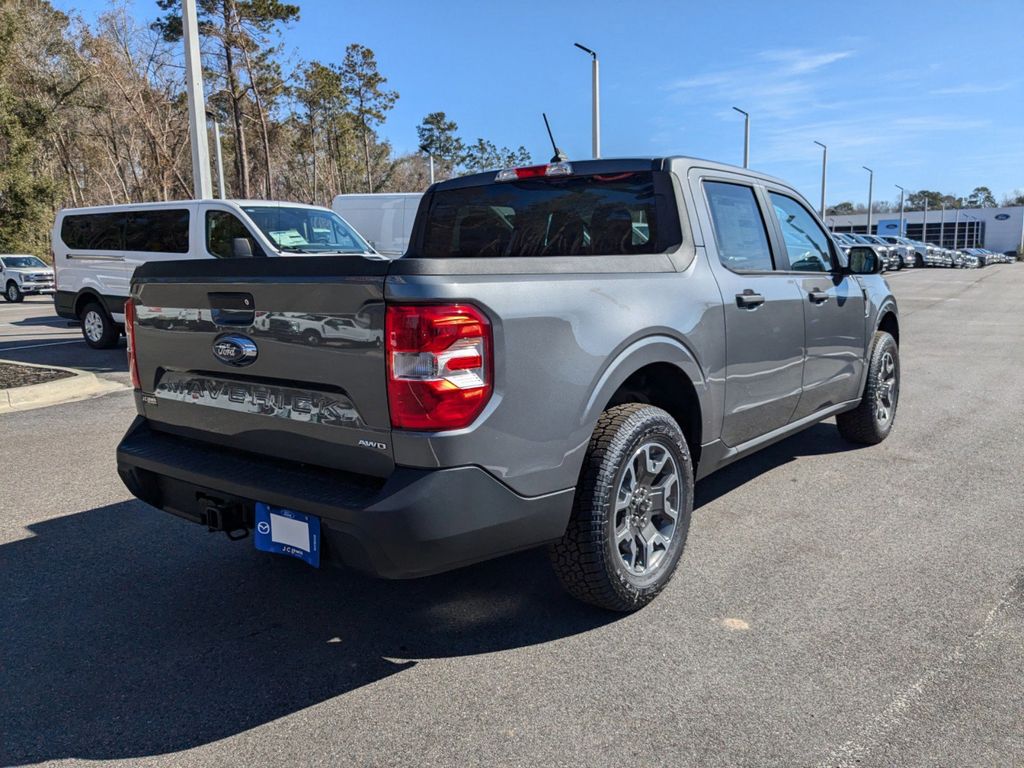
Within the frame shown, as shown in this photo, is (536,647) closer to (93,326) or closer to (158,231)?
(158,231)

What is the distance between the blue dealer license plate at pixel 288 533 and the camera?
2.74 meters

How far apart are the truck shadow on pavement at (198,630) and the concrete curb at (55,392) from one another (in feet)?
13.5

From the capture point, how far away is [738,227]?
4.19m

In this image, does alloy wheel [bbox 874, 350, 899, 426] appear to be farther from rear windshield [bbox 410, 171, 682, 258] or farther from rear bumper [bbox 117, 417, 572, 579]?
rear bumper [bbox 117, 417, 572, 579]

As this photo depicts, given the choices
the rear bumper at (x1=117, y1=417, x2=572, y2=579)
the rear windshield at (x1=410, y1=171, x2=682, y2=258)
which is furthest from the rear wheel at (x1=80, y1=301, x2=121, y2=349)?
the rear bumper at (x1=117, y1=417, x2=572, y2=579)

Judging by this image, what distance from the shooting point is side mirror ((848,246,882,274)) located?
522 cm

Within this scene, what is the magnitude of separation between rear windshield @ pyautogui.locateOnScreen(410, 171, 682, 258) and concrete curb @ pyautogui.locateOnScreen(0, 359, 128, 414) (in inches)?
211

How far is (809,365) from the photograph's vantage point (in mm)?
4672

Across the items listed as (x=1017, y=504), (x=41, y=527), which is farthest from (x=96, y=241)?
→ (x=1017, y=504)

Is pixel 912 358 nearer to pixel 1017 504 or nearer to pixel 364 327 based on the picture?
pixel 1017 504

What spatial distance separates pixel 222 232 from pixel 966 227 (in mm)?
95847

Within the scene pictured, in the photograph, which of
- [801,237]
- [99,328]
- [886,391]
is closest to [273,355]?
[801,237]

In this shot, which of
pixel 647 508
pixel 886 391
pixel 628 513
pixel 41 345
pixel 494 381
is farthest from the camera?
pixel 41 345

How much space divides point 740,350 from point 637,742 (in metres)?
2.03
